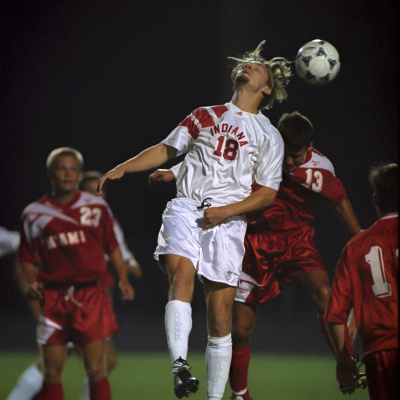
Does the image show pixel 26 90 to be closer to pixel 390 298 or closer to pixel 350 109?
pixel 350 109

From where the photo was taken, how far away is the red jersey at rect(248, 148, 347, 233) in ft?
11.7

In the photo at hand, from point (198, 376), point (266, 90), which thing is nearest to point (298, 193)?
point (266, 90)

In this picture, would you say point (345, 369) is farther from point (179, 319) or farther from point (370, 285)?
point (179, 319)

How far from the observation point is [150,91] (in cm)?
504

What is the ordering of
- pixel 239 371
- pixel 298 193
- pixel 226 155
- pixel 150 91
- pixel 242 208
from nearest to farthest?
pixel 242 208 → pixel 226 155 → pixel 239 371 → pixel 298 193 → pixel 150 91

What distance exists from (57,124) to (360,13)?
8.91 ft

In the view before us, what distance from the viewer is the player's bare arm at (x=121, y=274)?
11.3 ft

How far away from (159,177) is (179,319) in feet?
2.52

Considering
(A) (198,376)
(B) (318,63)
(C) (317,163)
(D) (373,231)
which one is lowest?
(A) (198,376)

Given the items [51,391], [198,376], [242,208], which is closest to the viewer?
[242,208]

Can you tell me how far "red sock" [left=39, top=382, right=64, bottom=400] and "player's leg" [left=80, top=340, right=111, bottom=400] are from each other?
17 cm

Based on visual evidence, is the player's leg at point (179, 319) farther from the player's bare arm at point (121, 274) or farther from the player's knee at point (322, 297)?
the player's knee at point (322, 297)

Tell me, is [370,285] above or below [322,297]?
above

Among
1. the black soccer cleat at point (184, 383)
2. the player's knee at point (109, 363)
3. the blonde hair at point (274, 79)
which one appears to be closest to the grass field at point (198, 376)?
the player's knee at point (109, 363)
